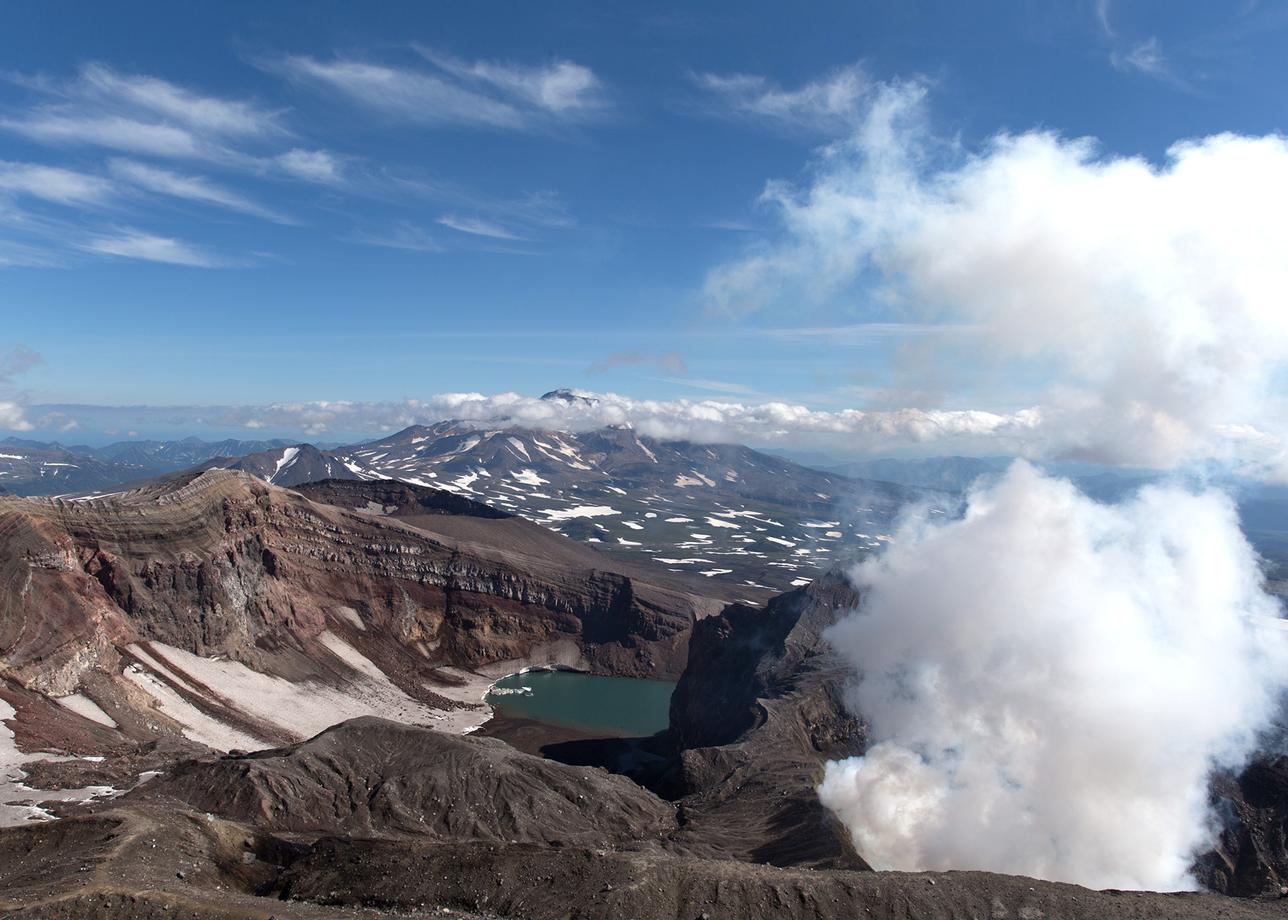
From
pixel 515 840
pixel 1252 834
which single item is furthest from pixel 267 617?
pixel 1252 834

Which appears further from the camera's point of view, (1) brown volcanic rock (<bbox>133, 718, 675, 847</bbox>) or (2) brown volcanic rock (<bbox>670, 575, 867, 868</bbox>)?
(1) brown volcanic rock (<bbox>133, 718, 675, 847</bbox>)

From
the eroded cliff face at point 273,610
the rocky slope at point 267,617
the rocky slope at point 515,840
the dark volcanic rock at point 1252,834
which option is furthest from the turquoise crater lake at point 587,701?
the dark volcanic rock at point 1252,834

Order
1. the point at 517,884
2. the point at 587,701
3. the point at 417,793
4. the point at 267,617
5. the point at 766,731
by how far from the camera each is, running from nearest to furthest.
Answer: the point at 517,884
the point at 417,793
the point at 766,731
the point at 267,617
the point at 587,701

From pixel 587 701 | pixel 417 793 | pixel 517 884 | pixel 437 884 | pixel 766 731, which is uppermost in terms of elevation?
pixel 517 884

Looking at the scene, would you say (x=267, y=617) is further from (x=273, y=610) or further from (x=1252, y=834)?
(x=1252, y=834)

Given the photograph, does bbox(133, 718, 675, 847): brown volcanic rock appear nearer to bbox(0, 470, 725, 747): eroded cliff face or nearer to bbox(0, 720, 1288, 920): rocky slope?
bbox(0, 720, 1288, 920): rocky slope

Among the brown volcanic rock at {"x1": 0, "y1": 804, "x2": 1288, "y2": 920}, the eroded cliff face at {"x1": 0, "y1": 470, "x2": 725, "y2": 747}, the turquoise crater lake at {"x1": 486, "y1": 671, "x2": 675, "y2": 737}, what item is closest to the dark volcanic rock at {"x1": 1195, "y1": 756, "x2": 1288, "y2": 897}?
the brown volcanic rock at {"x1": 0, "y1": 804, "x2": 1288, "y2": 920}
